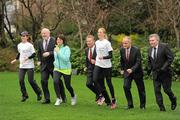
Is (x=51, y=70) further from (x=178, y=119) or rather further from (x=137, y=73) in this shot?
(x=178, y=119)

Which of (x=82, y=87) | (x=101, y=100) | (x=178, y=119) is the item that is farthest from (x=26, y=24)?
(x=178, y=119)

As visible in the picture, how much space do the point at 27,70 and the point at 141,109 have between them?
341 cm

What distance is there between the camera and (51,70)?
14.3m

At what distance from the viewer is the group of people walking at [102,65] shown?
1291 cm

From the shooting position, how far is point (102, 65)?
1367cm

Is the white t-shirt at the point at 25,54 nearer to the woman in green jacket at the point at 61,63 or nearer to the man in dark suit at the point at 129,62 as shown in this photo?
the woman in green jacket at the point at 61,63

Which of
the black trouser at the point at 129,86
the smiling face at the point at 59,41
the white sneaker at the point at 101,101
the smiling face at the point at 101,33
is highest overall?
the smiling face at the point at 101,33

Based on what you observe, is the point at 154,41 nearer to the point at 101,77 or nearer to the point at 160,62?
the point at 160,62

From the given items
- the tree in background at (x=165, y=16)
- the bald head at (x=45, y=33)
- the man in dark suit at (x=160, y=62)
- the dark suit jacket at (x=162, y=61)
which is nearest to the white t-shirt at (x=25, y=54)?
the bald head at (x=45, y=33)

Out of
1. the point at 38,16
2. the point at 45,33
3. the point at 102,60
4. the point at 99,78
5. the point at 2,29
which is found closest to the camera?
the point at 102,60

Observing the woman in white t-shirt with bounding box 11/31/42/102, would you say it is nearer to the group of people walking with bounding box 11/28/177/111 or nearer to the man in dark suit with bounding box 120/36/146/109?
the group of people walking with bounding box 11/28/177/111

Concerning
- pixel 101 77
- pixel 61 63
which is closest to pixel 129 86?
pixel 101 77

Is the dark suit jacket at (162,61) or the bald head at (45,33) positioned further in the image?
the bald head at (45,33)

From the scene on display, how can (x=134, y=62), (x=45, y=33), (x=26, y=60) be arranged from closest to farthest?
(x=134, y=62), (x=45, y=33), (x=26, y=60)
